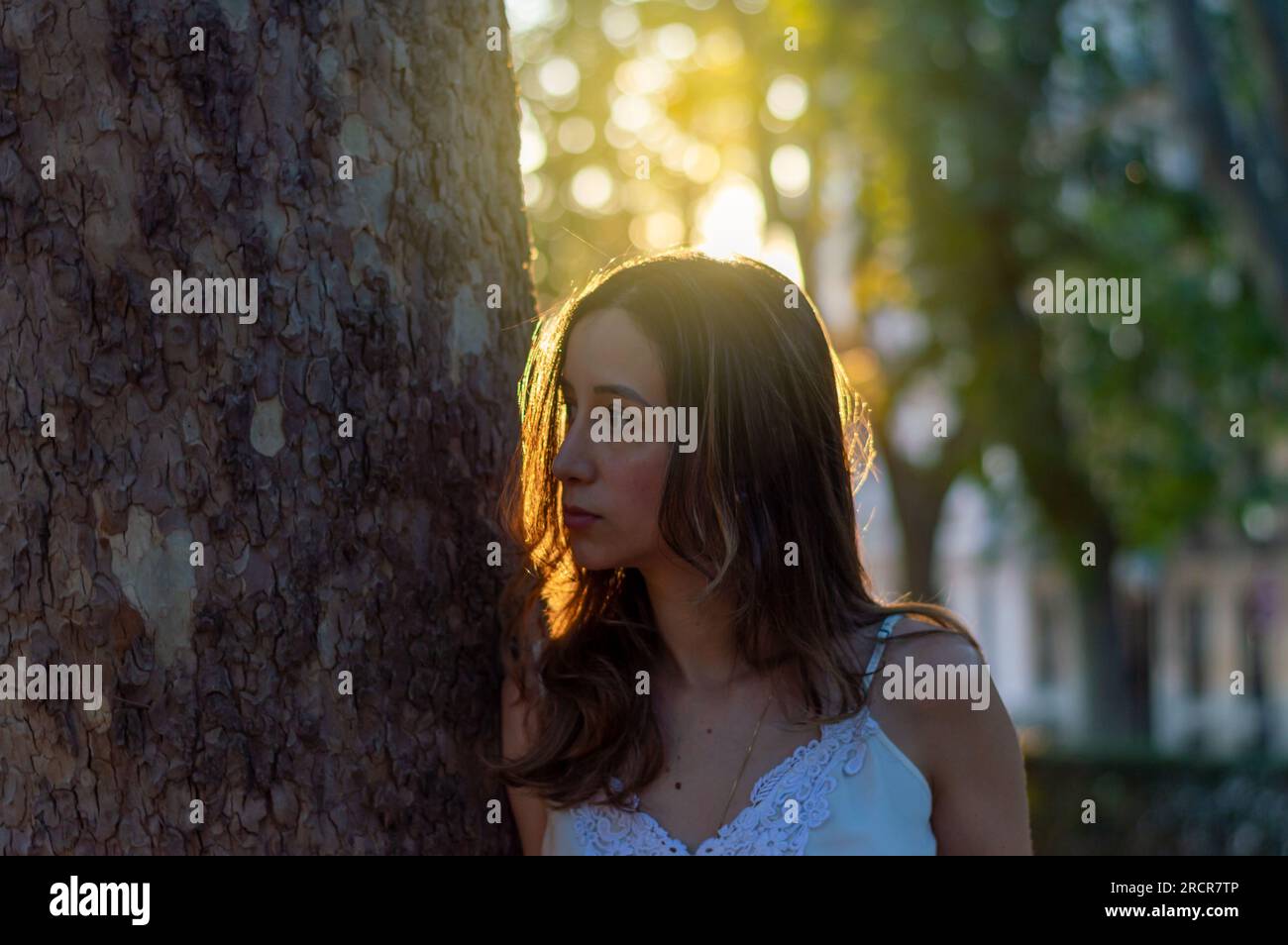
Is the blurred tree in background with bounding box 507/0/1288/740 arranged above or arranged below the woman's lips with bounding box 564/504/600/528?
above

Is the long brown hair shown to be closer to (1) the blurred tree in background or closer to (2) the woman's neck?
(2) the woman's neck

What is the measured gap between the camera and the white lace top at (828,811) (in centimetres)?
249

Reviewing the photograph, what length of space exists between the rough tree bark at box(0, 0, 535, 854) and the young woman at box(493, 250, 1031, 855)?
0.60 feet

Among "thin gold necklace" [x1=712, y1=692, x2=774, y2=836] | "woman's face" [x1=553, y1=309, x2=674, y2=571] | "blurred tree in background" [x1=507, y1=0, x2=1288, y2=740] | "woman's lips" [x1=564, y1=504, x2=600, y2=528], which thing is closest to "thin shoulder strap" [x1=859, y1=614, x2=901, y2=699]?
"thin gold necklace" [x1=712, y1=692, x2=774, y2=836]

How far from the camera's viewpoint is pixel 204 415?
235 cm

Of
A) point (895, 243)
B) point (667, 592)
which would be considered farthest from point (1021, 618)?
point (667, 592)

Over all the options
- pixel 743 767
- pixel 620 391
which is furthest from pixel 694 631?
pixel 620 391

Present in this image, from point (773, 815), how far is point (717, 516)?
0.50 meters

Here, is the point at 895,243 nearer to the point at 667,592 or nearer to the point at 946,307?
the point at 946,307

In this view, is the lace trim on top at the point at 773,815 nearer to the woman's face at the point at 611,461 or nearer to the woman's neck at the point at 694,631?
the woman's neck at the point at 694,631

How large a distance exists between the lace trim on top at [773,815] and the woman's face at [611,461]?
0.43 m

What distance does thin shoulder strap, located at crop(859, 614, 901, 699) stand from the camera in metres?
2.58

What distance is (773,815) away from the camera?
8.27 ft

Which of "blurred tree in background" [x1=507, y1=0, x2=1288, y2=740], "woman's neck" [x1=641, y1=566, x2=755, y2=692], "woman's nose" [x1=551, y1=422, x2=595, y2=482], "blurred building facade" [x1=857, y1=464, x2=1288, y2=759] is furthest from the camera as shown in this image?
"blurred building facade" [x1=857, y1=464, x2=1288, y2=759]
